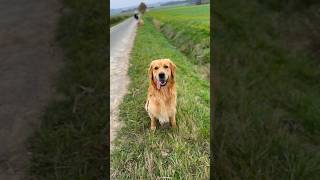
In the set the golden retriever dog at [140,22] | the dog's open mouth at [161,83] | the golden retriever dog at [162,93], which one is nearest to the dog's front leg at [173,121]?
the golden retriever dog at [162,93]

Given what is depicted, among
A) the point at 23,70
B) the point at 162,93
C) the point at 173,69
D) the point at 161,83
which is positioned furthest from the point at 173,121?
the point at 23,70

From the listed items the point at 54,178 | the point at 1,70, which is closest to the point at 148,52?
the point at 54,178

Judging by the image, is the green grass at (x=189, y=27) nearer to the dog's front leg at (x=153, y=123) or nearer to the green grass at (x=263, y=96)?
the green grass at (x=263, y=96)

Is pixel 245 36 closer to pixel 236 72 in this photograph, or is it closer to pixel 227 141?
pixel 236 72

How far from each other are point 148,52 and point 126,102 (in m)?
0.49

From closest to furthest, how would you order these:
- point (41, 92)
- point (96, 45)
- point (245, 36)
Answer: point (96, 45) < point (41, 92) < point (245, 36)

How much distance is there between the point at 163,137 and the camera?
5.38 metres

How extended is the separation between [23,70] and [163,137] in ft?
9.92

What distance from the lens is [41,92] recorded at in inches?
286

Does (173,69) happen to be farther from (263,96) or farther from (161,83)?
(263,96)

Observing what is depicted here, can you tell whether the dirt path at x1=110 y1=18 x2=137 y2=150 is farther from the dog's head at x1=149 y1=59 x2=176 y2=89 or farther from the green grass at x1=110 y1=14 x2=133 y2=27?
the dog's head at x1=149 y1=59 x2=176 y2=89

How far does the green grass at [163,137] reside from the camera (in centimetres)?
530

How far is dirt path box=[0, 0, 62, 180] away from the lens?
6570mm

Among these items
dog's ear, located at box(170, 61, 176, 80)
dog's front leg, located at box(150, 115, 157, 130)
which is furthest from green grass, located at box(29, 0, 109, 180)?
dog's ear, located at box(170, 61, 176, 80)
